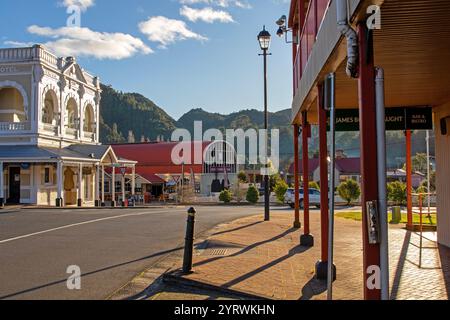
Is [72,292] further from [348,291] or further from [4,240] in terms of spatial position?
A: [4,240]

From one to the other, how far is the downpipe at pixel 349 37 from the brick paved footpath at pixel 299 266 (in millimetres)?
3208

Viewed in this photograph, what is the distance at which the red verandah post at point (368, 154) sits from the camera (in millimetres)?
4305

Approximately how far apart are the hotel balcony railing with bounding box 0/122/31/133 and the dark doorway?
8.47 feet

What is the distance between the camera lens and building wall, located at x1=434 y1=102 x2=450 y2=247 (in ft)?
35.7

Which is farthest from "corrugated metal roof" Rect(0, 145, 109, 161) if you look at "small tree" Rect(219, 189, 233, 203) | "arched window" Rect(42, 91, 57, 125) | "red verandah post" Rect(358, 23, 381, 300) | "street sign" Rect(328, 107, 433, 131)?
"red verandah post" Rect(358, 23, 381, 300)

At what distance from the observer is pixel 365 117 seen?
4.40m

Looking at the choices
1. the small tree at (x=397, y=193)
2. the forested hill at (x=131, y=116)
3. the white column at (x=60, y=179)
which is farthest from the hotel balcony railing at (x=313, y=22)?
the forested hill at (x=131, y=116)

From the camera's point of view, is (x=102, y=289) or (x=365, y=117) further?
(x=102, y=289)

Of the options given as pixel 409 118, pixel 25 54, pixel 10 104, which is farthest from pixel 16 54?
pixel 409 118

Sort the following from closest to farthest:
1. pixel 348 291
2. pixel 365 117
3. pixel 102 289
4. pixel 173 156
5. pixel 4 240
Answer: pixel 365 117 < pixel 348 291 < pixel 102 289 < pixel 4 240 < pixel 173 156

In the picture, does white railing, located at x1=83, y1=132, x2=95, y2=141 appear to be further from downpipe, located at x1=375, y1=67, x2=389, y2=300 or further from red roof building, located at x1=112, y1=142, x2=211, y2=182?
downpipe, located at x1=375, y1=67, x2=389, y2=300

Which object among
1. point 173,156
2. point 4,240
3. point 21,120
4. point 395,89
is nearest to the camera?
point 395,89
